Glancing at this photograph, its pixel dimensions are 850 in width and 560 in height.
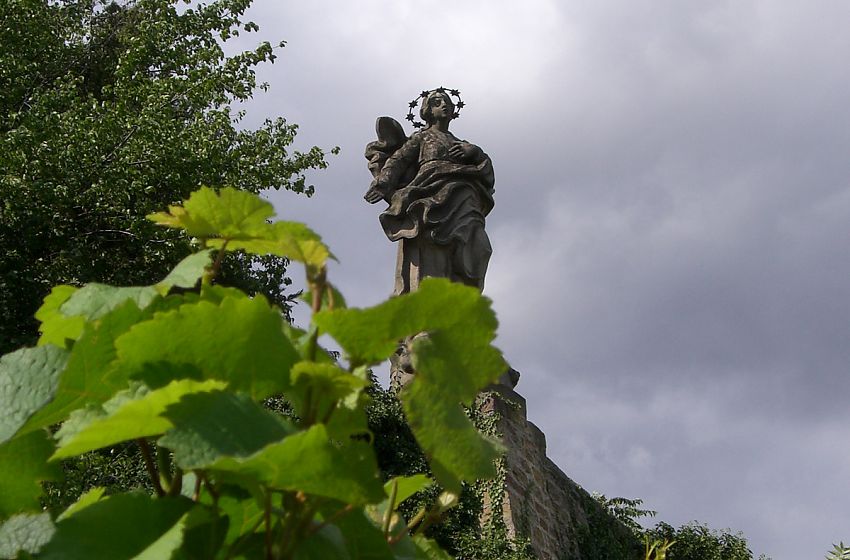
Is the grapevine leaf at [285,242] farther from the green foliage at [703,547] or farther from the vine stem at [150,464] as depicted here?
the green foliage at [703,547]

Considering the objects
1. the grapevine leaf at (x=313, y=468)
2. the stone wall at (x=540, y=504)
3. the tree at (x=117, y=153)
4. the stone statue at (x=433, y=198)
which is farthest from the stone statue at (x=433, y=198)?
the grapevine leaf at (x=313, y=468)

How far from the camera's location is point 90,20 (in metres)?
15.7

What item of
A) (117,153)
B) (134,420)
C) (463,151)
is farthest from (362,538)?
(117,153)

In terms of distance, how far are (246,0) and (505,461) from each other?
8541 millimetres

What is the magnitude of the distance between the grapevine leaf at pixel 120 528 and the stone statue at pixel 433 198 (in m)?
8.36

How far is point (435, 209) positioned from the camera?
9383mm

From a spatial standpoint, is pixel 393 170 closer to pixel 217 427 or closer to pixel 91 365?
pixel 91 365

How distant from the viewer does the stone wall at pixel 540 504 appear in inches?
324

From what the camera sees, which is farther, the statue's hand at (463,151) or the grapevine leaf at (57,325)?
the statue's hand at (463,151)

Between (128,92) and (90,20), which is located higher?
(90,20)

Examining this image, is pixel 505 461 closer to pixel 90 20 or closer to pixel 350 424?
pixel 350 424

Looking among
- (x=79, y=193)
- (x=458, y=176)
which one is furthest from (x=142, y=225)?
(x=458, y=176)

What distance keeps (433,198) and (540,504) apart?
2939 mm

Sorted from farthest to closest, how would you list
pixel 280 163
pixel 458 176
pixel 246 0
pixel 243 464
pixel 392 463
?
pixel 246 0, pixel 280 163, pixel 458 176, pixel 392 463, pixel 243 464
